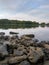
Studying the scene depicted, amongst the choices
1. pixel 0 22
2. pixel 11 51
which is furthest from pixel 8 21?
pixel 11 51

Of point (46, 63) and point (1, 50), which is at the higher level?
point (1, 50)

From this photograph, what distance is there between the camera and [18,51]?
38.7 feet

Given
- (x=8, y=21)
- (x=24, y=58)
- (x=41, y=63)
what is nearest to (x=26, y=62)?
(x=24, y=58)

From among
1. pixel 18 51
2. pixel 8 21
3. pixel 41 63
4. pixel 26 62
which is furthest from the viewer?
pixel 8 21

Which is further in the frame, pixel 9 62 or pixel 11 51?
pixel 11 51

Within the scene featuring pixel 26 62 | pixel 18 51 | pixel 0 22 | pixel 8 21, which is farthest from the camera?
pixel 8 21

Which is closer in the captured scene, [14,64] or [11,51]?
[14,64]

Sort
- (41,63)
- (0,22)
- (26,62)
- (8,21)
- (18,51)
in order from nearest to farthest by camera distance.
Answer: (26,62) → (41,63) → (18,51) → (0,22) → (8,21)

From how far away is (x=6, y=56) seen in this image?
11133 mm

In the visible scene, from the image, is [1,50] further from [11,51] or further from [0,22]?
[0,22]

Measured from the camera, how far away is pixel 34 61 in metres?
10.5

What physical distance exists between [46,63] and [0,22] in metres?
106

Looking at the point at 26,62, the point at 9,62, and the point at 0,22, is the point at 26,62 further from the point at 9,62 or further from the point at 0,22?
the point at 0,22

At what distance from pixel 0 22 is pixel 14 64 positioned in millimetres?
106228
